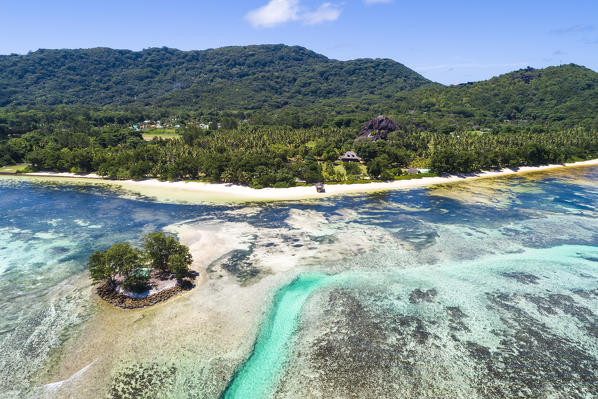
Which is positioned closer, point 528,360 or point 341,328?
point 528,360

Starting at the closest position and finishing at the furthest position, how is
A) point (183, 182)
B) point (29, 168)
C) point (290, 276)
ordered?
1. point (290, 276)
2. point (183, 182)
3. point (29, 168)

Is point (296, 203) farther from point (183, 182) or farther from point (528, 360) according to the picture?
point (528, 360)

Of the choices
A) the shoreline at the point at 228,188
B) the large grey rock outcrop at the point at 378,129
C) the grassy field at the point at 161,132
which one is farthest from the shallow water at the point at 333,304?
the grassy field at the point at 161,132

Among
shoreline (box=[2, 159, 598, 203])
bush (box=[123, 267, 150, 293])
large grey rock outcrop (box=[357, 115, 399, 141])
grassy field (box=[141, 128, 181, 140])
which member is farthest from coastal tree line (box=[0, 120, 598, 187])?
bush (box=[123, 267, 150, 293])

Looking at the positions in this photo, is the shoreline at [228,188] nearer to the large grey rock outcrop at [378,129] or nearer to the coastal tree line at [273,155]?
the coastal tree line at [273,155]

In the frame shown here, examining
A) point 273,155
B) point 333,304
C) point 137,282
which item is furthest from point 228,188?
point 333,304

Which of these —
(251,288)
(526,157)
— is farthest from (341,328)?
(526,157)
